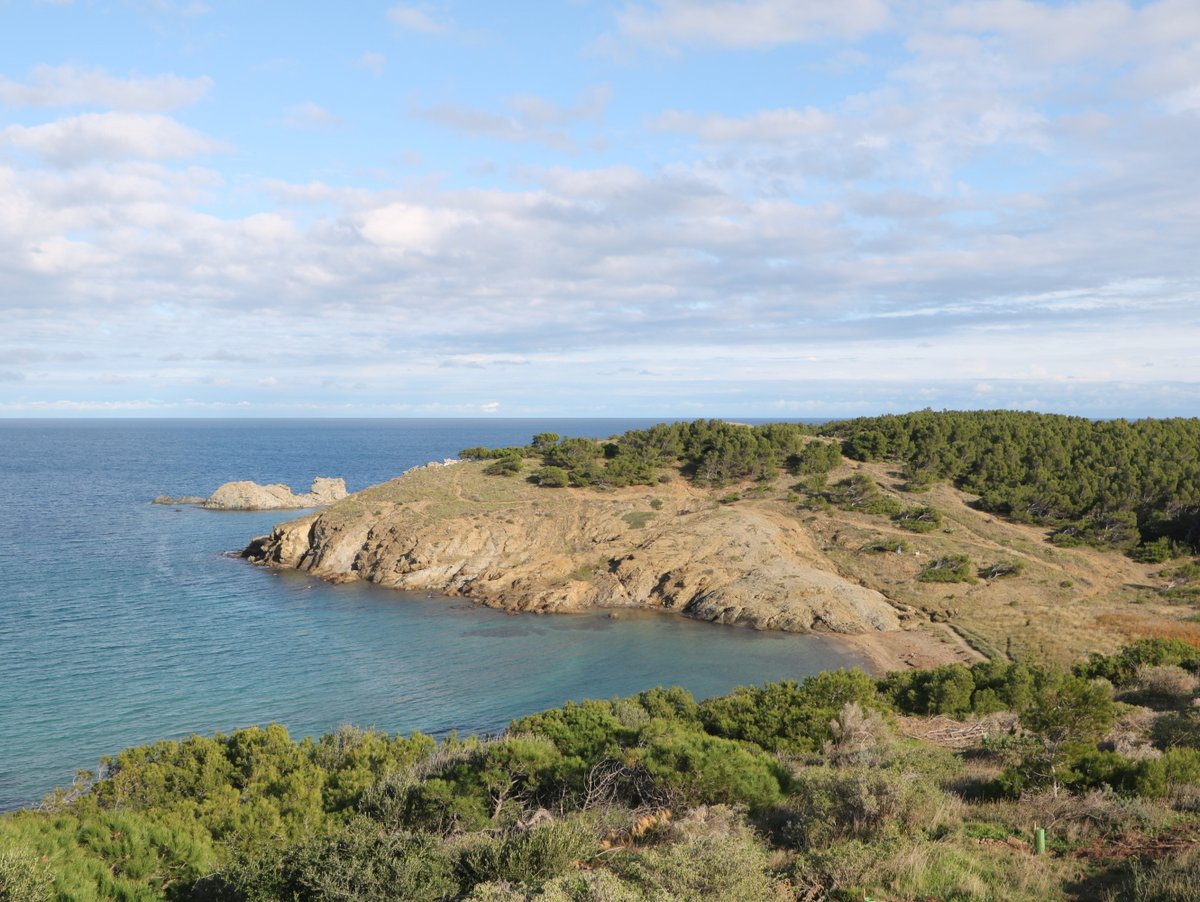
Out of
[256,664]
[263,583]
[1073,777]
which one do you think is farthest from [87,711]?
[1073,777]

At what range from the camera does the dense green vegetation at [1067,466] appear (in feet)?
184

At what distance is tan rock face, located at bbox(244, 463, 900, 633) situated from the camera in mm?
46969

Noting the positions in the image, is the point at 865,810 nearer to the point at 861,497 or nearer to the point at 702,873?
the point at 702,873

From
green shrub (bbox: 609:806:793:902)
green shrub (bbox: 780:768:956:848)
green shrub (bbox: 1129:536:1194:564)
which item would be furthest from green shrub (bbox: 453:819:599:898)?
green shrub (bbox: 1129:536:1194:564)

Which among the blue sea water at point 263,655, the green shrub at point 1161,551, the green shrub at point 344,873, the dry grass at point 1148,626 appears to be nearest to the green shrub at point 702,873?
the green shrub at point 344,873

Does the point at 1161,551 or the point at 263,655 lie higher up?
the point at 1161,551

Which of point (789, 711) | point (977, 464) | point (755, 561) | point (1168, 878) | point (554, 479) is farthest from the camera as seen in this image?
point (977, 464)

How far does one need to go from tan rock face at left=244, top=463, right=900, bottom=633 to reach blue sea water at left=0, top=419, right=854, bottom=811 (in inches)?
97.0

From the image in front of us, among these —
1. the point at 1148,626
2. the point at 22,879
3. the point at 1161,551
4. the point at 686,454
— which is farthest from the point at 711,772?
the point at 686,454

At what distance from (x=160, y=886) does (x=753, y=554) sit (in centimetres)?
4329

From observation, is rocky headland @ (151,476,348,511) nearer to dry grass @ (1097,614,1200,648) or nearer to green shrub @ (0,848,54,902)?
dry grass @ (1097,614,1200,648)

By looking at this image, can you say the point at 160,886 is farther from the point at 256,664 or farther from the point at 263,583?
the point at 263,583

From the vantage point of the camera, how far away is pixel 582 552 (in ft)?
180

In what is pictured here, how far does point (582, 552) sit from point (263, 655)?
76.1ft
